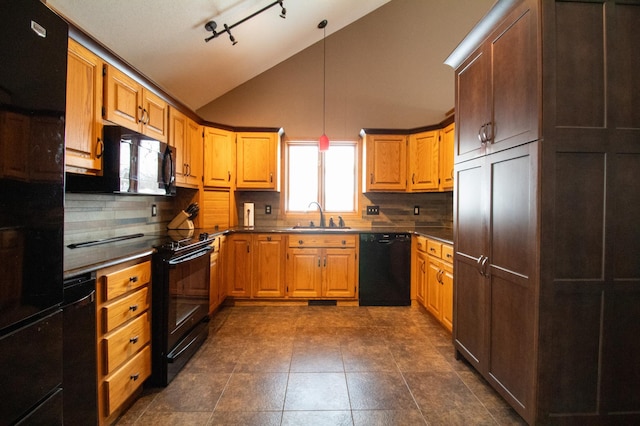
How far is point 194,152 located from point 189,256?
4.95 feet

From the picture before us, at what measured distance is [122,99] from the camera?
194 cm

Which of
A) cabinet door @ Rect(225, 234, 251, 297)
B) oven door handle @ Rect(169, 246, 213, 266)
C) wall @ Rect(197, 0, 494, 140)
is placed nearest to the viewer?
oven door handle @ Rect(169, 246, 213, 266)

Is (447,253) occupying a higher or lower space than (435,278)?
higher

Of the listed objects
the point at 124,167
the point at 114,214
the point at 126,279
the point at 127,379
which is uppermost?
the point at 124,167

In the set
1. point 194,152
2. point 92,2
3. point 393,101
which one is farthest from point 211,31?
point 393,101

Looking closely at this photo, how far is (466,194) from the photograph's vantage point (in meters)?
2.02

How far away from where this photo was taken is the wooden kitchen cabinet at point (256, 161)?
3.59m

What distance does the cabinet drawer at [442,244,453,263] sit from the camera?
2.52m

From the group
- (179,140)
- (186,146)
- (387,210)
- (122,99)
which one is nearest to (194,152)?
(186,146)

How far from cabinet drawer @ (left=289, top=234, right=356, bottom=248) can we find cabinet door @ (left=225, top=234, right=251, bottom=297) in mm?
542

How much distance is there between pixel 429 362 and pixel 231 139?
10.4 feet

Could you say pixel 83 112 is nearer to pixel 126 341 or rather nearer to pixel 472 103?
pixel 126 341

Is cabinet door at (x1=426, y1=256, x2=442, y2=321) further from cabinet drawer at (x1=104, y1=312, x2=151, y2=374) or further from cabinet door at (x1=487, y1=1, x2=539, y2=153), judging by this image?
cabinet drawer at (x1=104, y1=312, x2=151, y2=374)

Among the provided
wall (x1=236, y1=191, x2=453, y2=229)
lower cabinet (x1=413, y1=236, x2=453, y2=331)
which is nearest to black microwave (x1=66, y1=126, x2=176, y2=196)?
wall (x1=236, y1=191, x2=453, y2=229)
